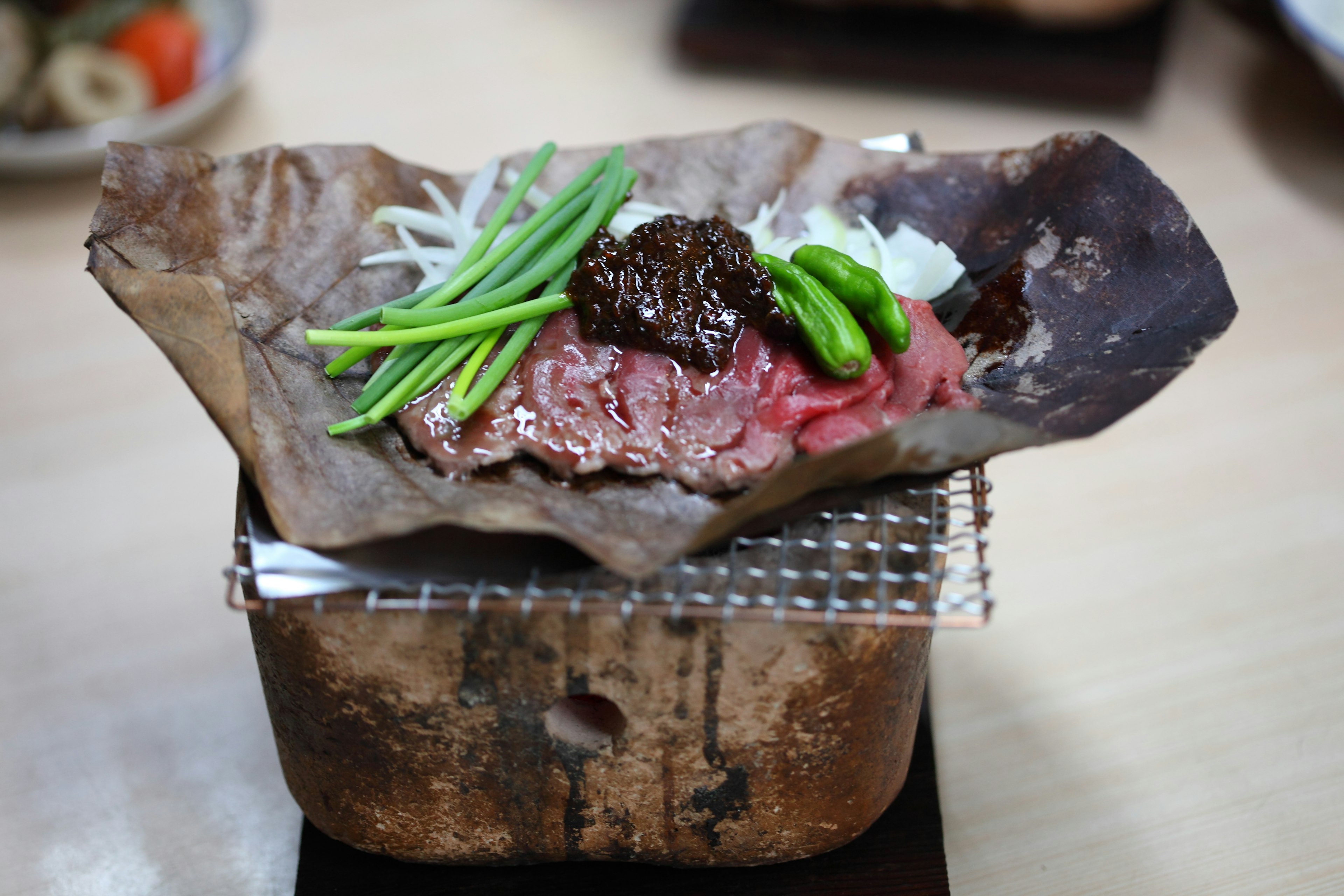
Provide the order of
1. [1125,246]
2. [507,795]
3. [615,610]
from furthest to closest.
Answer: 1. [1125,246]
2. [507,795]
3. [615,610]

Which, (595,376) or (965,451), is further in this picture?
(595,376)

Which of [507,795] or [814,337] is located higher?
[814,337]

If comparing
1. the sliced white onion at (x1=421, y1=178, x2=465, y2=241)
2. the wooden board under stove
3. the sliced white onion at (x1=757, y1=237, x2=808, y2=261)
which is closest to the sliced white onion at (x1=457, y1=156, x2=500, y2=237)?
the sliced white onion at (x1=421, y1=178, x2=465, y2=241)

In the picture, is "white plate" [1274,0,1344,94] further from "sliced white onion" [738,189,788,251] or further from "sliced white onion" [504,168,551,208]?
"sliced white onion" [504,168,551,208]

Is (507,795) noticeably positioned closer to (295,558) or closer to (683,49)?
(295,558)

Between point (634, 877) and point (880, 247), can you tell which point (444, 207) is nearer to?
point (880, 247)

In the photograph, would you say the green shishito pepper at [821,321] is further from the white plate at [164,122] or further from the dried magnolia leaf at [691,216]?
the white plate at [164,122]

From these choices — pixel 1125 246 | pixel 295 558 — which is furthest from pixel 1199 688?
pixel 295 558
